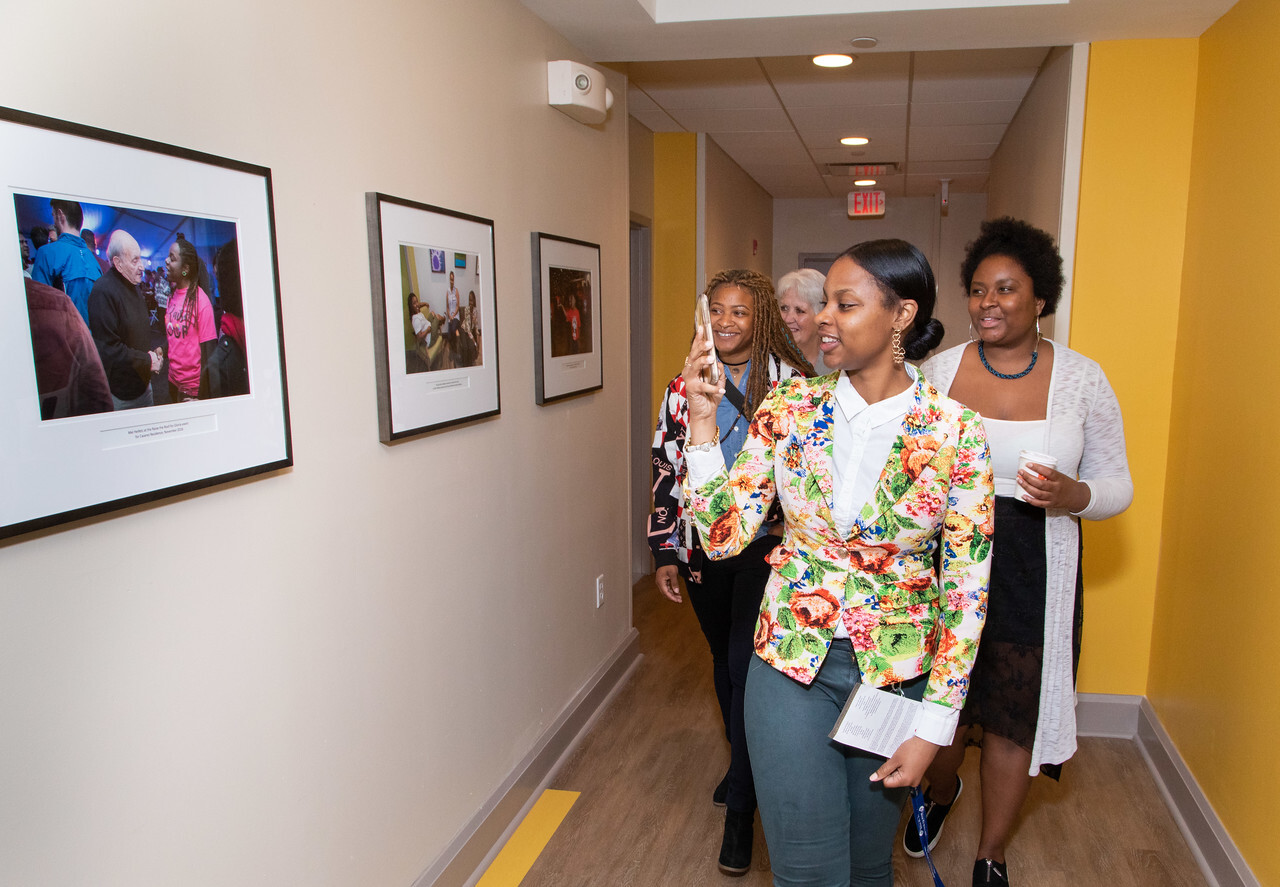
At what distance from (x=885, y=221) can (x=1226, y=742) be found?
703 centimetres

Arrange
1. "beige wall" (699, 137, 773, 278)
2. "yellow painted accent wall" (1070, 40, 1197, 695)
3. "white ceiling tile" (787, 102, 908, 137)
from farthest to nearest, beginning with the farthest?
1. "beige wall" (699, 137, 773, 278)
2. "white ceiling tile" (787, 102, 908, 137)
3. "yellow painted accent wall" (1070, 40, 1197, 695)

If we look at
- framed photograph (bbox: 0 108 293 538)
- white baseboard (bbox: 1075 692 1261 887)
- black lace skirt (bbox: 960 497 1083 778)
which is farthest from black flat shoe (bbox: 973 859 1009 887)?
framed photograph (bbox: 0 108 293 538)

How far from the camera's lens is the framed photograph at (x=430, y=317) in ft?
6.63

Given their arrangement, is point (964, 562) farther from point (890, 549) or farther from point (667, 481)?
point (667, 481)

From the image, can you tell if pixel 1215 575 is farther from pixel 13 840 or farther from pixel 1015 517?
pixel 13 840

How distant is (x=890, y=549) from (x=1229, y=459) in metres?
1.65

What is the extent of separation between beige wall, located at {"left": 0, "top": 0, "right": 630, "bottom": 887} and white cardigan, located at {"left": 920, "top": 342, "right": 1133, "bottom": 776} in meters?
1.46

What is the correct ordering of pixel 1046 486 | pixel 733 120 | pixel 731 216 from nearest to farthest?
1. pixel 1046 486
2. pixel 733 120
3. pixel 731 216

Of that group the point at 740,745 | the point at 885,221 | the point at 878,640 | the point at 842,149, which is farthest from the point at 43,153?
the point at 885,221

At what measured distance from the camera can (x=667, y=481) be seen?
8.23 ft

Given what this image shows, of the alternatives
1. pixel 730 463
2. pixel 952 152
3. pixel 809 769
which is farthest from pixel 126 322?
pixel 952 152

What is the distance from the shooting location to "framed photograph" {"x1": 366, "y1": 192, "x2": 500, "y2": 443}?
2.02 m

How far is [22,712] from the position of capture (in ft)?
3.92

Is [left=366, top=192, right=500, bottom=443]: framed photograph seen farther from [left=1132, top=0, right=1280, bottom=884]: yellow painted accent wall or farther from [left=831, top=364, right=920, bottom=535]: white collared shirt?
[left=1132, top=0, right=1280, bottom=884]: yellow painted accent wall
